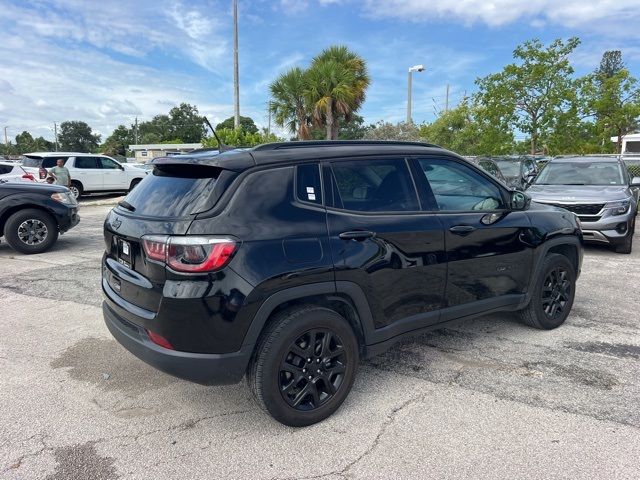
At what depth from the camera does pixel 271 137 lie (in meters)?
22.2

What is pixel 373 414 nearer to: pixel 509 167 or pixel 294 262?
pixel 294 262

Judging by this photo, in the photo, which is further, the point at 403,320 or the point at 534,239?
the point at 534,239

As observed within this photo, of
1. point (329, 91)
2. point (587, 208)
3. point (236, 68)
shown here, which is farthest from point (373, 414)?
point (236, 68)

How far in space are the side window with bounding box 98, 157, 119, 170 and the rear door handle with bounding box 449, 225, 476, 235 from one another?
57.4ft

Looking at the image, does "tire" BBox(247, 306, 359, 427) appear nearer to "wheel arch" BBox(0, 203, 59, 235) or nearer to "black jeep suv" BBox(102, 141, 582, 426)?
"black jeep suv" BBox(102, 141, 582, 426)

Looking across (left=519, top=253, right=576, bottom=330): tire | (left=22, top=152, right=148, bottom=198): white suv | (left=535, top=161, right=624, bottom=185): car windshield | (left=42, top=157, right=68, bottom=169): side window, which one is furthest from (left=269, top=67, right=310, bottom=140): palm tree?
(left=519, top=253, right=576, bottom=330): tire

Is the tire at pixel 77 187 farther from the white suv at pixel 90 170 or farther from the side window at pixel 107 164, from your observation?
the side window at pixel 107 164

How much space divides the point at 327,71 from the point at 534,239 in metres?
17.3

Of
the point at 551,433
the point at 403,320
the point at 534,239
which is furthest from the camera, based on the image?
the point at 534,239

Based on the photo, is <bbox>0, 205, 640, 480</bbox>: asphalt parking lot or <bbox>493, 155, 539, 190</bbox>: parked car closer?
<bbox>0, 205, 640, 480</bbox>: asphalt parking lot

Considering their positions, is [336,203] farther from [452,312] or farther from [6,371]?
[6,371]

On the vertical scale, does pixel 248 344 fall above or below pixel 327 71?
below

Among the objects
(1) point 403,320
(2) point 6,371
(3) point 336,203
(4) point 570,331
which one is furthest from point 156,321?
(4) point 570,331

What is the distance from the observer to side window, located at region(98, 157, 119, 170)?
1806cm
